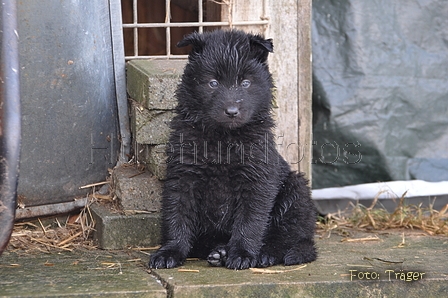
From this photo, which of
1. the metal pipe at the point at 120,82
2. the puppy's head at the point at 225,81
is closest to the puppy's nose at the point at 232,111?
the puppy's head at the point at 225,81

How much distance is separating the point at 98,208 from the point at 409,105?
2.57 meters

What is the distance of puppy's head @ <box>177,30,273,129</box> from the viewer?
3510 mm

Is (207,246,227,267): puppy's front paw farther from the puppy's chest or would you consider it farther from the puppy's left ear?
the puppy's left ear

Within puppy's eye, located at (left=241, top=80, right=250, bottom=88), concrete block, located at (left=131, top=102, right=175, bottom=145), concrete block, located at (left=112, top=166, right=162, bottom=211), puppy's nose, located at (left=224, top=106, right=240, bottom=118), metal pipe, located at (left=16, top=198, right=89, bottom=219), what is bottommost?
metal pipe, located at (left=16, top=198, right=89, bottom=219)

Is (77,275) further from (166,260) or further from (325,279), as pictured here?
(325,279)

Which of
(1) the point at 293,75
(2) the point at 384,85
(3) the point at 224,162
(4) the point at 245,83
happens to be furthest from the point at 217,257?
(2) the point at 384,85

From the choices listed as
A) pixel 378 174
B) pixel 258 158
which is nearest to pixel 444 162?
pixel 378 174

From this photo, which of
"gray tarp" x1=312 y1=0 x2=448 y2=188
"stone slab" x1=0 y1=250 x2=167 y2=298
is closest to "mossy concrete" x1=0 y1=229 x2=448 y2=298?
"stone slab" x1=0 y1=250 x2=167 y2=298

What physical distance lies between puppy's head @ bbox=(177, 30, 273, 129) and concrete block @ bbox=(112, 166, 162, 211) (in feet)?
2.17

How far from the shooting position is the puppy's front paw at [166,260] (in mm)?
3396

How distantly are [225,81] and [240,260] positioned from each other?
928 mm

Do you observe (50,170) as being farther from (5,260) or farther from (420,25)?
(420,25)

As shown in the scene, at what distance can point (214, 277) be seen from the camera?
3186mm

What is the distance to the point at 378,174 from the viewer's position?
5.31 meters
